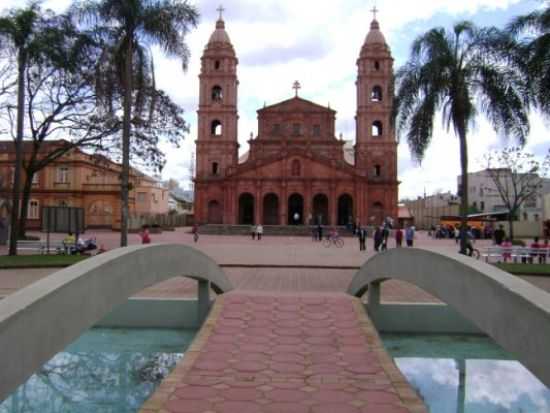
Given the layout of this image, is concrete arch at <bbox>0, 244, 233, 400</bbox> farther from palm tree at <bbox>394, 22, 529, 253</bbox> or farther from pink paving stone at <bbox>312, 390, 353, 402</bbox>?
palm tree at <bbox>394, 22, 529, 253</bbox>

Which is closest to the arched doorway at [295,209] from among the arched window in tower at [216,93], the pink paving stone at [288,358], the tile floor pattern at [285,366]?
the arched window in tower at [216,93]

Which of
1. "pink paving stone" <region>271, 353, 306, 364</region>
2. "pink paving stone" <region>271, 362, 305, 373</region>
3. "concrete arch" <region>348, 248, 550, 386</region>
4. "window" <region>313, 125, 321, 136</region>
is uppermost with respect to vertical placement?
"window" <region>313, 125, 321, 136</region>

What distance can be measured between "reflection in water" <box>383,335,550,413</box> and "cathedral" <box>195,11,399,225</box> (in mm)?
45501

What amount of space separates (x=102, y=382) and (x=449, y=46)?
1563cm

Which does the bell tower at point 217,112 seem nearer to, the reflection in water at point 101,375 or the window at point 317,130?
the window at point 317,130

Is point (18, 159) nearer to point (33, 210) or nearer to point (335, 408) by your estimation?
point (335, 408)

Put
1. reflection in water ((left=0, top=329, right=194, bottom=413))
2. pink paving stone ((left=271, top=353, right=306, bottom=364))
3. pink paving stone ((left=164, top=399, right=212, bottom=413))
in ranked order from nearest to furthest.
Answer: pink paving stone ((left=164, top=399, right=212, bottom=413)) → pink paving stone ((left=271, top=353, right=306, bottom=364)) → reflection in water ((left=0, top=329, right=194, bottom=413))

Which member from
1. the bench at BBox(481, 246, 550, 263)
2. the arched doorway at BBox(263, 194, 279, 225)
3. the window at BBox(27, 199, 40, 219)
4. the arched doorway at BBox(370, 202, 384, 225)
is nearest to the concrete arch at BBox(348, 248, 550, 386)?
the bench at BBox(481, 246, 550, 263)

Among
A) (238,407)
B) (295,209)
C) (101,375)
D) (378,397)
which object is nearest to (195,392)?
(238,407)

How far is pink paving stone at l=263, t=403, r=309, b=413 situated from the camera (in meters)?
4.45

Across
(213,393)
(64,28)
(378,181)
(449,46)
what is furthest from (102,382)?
(378,181)

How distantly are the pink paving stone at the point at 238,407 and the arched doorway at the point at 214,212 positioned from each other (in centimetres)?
5375

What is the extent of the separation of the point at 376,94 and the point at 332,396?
55660mm

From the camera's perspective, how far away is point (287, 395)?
4.82 metres
